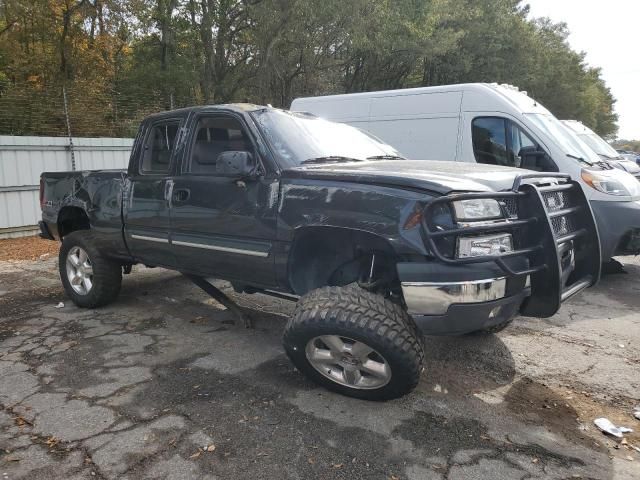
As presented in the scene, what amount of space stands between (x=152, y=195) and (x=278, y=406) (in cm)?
226

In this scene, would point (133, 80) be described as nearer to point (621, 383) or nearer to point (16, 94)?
point (16, 94)

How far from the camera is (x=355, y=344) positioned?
121 inches

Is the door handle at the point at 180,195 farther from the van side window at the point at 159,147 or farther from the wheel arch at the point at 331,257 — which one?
the wheel arch at the point at 331,257

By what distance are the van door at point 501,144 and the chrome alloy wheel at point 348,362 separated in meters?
4.49

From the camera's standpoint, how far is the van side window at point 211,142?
13.2 ft

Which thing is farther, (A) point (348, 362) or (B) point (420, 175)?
(A) point (348, 362)

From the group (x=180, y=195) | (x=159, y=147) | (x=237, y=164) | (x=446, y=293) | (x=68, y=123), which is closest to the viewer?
(x=446, y=293)

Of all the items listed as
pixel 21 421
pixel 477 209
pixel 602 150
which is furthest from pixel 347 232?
pixel 602 150

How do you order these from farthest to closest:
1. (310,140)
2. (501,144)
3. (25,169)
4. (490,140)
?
(25,169) → (490,140) → (501,144) → (310,140)

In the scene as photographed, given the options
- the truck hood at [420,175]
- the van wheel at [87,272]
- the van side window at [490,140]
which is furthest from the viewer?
the van side window at [490,140]

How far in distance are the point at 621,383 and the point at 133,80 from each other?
17458 mm

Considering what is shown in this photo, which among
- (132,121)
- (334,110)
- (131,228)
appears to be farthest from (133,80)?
(131,228)

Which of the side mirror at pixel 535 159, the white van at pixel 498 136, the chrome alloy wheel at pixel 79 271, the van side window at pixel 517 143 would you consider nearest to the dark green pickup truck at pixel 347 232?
the chrome alloy wheel at pixel 79 271

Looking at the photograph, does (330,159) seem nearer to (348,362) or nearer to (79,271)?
(348,362)
